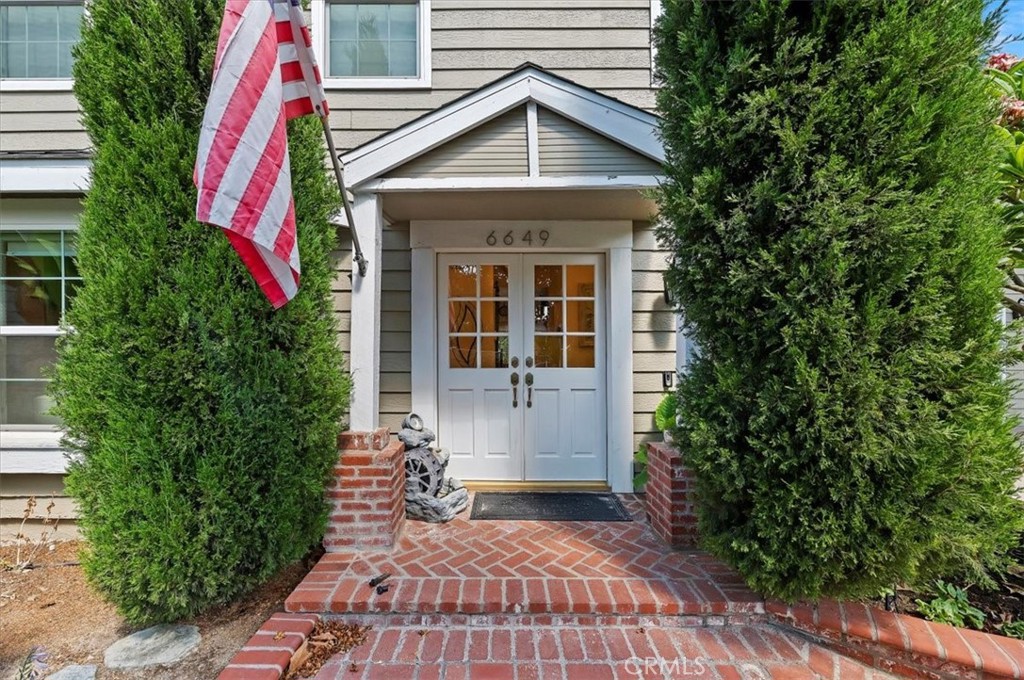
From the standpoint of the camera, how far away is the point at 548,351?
3543 mm

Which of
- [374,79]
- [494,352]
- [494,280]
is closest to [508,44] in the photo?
[374,79]

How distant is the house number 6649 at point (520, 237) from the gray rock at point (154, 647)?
9.30ft

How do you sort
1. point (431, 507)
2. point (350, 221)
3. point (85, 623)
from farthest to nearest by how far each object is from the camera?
point (431, 507) < point (350, 221) < point (85, 623)

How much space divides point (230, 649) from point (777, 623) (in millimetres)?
2428

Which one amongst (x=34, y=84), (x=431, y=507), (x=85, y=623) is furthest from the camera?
(x=34, y=84)

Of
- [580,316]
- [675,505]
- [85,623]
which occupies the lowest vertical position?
[85,623]

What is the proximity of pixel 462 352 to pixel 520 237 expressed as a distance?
102 cm

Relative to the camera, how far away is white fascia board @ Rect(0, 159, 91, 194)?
2.97 metres

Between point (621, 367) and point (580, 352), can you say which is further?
point (580, 352)

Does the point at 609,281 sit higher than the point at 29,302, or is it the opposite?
the point at 609,281

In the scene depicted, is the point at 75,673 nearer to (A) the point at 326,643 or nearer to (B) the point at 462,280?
(A) the point at 326,643

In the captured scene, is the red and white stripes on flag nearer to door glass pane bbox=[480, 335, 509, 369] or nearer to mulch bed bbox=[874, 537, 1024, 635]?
door glass pane bbox=[480, 335, 509, 369]

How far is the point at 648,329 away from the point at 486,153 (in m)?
1.81

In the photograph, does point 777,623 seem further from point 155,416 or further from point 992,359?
point 155,416
